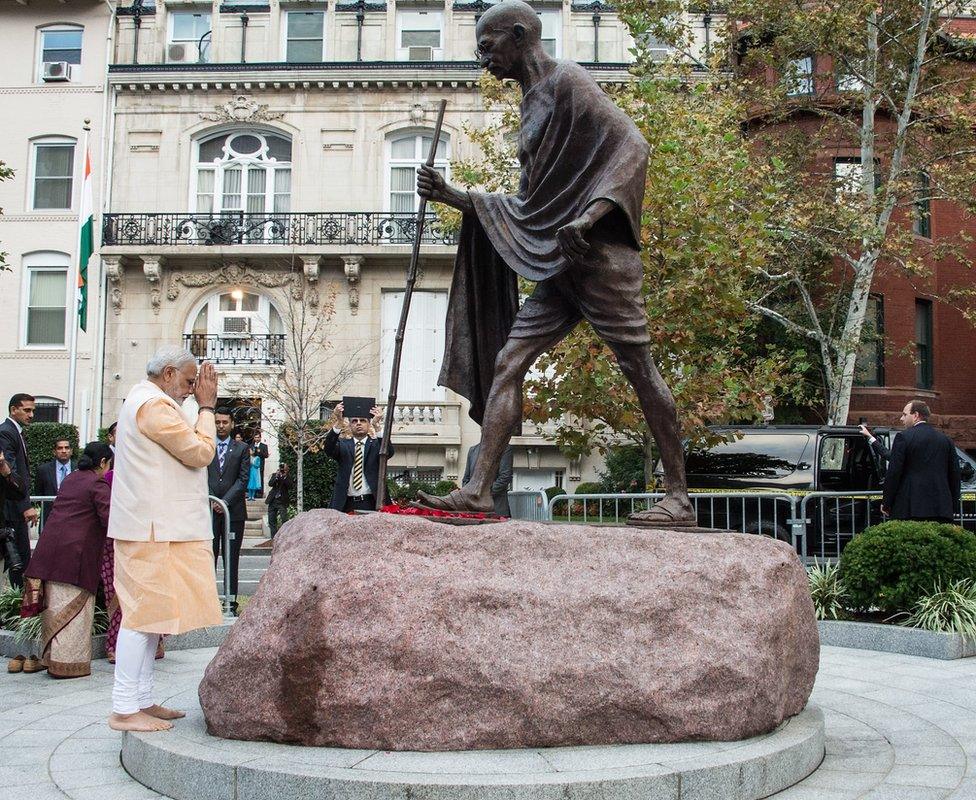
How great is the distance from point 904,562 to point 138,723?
627 centimetres

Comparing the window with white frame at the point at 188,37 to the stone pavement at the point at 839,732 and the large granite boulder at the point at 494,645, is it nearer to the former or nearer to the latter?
the stone pavement at the point at 839,732

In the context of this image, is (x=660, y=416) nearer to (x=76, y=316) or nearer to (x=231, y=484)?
(x=231, y=484)

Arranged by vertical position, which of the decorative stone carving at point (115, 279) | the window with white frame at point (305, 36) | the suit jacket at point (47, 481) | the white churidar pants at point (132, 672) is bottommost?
the white churidar pants at point (132, 672)

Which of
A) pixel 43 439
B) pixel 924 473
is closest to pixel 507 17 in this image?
pixel 924 473

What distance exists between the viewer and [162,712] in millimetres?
5117

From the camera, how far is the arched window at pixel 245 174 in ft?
91.7

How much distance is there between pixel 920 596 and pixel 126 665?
6.41m

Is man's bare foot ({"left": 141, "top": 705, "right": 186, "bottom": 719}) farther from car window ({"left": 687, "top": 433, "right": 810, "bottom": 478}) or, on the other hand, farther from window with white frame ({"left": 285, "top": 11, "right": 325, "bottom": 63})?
Answer: window with white frame ({"left": 285, "top": 11, "right": 325, "bottom": 63})

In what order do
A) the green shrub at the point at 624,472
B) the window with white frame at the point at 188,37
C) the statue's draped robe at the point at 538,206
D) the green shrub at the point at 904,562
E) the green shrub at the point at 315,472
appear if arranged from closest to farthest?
the statue's draped robe at the point at 538,206, the green shrub at the point at 904,562, the green shrub at the point at 624,472, the green shrub at the point at 315,472, the window with white frame at the point at 188,37

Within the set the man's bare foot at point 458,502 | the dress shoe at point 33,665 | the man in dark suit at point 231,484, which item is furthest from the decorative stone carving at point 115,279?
the man's bare foot at point 458,502

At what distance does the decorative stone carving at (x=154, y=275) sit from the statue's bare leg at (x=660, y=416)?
23.6 metres

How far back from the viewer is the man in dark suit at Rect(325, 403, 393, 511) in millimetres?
10742

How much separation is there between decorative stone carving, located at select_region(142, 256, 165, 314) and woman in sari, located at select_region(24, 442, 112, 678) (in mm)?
20791

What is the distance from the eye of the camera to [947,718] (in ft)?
19.1
